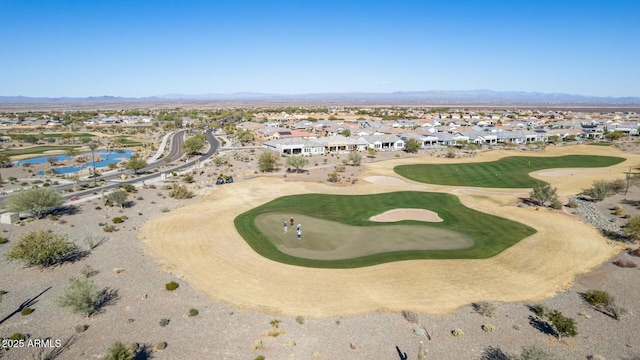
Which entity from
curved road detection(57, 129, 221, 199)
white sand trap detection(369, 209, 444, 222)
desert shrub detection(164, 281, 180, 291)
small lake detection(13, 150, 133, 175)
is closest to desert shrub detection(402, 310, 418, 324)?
desert shrub detection(164, 281, 180, 291)

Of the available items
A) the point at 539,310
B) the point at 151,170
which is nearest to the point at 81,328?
the point at 539,310

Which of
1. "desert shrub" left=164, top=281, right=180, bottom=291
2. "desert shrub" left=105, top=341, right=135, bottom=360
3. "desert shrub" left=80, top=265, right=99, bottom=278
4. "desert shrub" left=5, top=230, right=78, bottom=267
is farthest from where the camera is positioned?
"desert shrub" left=5, top=230, right=78, bottom=267

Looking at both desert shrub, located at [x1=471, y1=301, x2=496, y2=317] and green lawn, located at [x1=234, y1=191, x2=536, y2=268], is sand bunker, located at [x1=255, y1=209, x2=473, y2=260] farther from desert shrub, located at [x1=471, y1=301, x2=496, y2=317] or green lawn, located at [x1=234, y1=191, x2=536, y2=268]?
desert shrub, located at [x1=471, y1=301, x2=496, y2=317]

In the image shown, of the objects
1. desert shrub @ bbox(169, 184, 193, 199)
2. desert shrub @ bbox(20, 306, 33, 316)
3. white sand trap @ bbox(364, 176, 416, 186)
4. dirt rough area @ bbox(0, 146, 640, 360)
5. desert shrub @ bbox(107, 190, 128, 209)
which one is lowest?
dirt rough area @ bbox(0, 146, 640, 360)

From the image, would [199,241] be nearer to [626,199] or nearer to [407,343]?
[407,343]

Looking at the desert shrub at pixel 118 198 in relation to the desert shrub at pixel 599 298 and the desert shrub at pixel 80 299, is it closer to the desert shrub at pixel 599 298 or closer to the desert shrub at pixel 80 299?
the desert shrub at pixel 80 299
